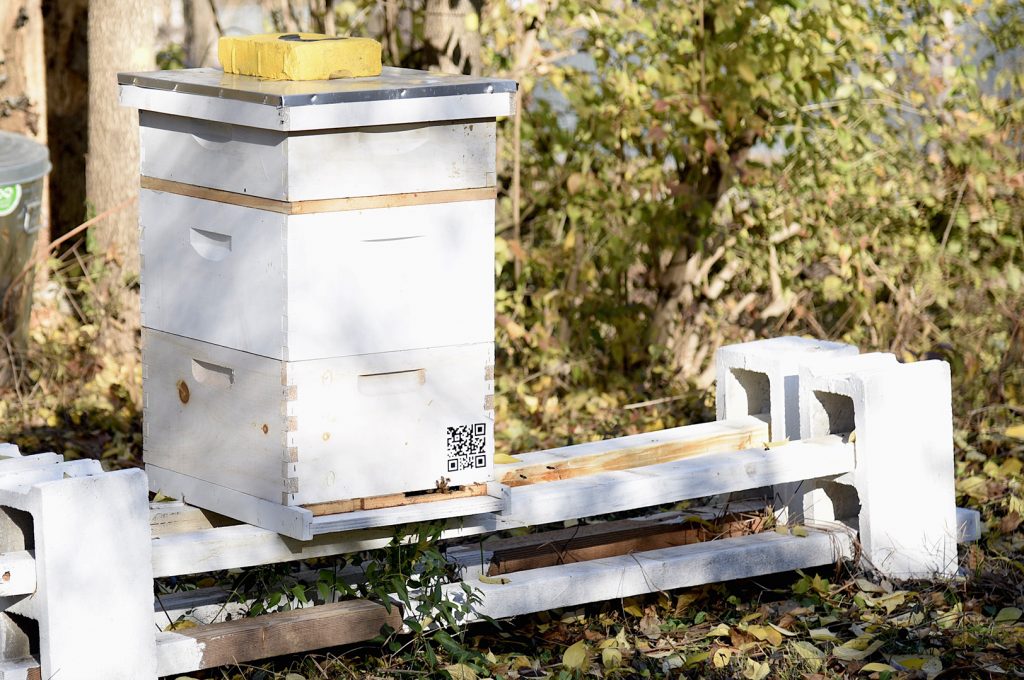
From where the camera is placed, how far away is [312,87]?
9.46ft

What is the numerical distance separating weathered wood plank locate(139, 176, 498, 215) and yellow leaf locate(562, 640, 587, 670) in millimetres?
1087

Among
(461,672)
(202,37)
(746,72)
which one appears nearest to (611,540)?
(461,672)

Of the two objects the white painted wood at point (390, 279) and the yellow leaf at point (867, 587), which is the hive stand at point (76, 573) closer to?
the white painted wood at point (390, 279)

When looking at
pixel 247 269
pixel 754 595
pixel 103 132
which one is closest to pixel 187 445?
pixel 247 269

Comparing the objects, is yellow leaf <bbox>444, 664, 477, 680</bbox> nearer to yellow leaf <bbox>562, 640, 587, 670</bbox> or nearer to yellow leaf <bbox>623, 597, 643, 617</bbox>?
yellow leaf <bbox>562, 640, 587, 670</bbox>

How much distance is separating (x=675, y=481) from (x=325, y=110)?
134 centimetres

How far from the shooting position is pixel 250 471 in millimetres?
3010

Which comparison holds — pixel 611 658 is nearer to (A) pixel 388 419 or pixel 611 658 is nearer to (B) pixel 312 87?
(A) pixel 388 419

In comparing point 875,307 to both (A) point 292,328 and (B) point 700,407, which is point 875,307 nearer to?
(B) point 700,407

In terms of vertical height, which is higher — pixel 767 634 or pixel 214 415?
pixel 214 415

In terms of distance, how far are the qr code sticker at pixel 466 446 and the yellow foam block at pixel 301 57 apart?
83 centimetres

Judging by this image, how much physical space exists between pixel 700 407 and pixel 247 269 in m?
3.01

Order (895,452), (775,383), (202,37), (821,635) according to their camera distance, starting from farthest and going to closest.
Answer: (202,37) → (775,383) → (895,452) → (821,635)

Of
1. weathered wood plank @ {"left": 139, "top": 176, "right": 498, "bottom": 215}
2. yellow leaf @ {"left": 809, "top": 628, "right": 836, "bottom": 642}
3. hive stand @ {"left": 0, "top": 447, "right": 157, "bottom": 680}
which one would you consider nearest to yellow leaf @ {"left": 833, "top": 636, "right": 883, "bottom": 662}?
yellow leaf @ {"left": 809, "top": 628, "right": 836, "bottom": 642}
